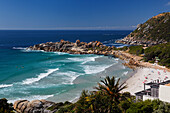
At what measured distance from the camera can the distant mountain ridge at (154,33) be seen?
343 feet

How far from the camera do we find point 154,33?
377ft

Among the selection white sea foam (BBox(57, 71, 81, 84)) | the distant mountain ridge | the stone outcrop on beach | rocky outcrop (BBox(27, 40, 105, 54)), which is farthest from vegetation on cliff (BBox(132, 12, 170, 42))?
white sea foam (BBox(57, 71, 81, 84))

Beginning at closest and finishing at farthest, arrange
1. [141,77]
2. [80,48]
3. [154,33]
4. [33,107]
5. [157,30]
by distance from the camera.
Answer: [33,107]
[141,77]
[80,48]
[154,33]
[157,30]

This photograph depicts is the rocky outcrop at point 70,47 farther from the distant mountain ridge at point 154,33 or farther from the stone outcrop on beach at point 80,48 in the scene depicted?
the distant mountain ridge at point 154,33

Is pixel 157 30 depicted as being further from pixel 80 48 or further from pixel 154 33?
pixel 80 48

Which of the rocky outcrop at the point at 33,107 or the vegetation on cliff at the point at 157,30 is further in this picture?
the vegetation on cliff at the point at 157,30

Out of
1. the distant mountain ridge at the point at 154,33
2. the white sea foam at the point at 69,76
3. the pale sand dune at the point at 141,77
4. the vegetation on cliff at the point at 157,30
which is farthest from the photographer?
the vegetation on cliff at the point at 157,30

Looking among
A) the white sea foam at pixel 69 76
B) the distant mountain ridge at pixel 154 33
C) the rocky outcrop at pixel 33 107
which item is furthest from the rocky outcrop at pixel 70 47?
the rocky outcrop at pixel 33 107

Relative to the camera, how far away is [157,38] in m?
107

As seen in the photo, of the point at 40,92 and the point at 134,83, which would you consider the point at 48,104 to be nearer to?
the point at 40,92

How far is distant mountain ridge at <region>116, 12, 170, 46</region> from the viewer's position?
10445 cm

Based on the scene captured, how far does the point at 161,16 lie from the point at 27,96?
132121 mm

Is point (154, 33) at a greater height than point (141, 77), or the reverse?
point (154, 33)

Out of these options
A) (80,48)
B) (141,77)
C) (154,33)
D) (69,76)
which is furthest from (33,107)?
(154,33)
